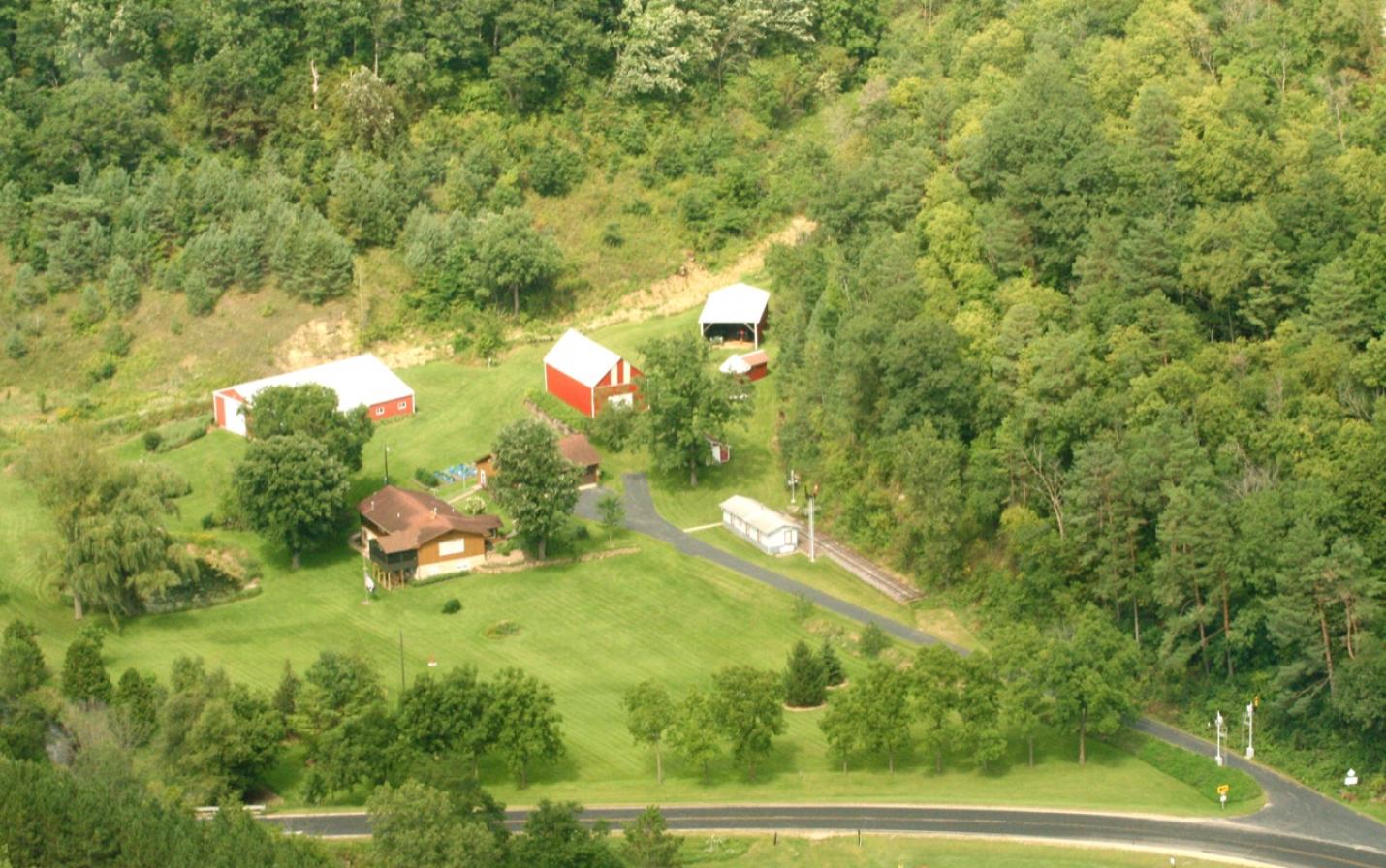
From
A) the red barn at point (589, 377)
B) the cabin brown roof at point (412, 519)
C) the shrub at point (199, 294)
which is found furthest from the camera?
the shrub at point (199, 294)

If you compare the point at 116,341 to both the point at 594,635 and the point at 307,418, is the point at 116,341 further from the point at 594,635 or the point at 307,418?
the point at 594,635

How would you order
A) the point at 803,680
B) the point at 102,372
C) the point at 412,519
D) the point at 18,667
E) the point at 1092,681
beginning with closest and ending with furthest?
the point at 1092,681 → the point at 18,667 → the point at 803,680 → the point at 412,519 → the point at 102,372

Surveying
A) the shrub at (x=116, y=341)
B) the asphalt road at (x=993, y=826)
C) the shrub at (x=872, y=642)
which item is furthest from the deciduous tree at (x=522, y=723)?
the shrub at (x=116, y=341)

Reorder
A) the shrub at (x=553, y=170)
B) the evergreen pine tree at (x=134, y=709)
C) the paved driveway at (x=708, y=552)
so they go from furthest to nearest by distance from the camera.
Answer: the shrub at (x=553, y=170), the paved driveway at (x=708, y=552), the evergreen pine tree at (x=134, y=709)

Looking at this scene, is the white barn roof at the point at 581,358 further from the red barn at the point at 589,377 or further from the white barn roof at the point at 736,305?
the white barn roof at the point at 736,305

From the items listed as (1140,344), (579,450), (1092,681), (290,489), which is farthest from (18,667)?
(1140,344)

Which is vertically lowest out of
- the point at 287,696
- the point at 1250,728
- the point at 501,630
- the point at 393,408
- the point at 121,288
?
the point at 1250,728

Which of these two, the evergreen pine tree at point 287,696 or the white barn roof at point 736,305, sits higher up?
the white barn roof at point 736,305
